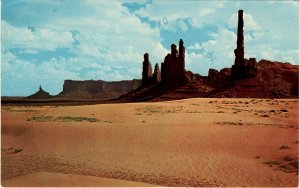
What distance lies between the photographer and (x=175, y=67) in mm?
73938

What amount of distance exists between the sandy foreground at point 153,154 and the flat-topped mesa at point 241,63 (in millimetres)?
42517

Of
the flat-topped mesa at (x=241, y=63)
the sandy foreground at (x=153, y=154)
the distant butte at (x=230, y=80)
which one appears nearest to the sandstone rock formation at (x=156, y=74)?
the distant butte at (x=230, y=80)

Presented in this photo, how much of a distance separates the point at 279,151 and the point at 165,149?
4131 millimetres

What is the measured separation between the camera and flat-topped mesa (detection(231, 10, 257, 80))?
61.2m

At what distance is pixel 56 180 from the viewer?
11.2 meters

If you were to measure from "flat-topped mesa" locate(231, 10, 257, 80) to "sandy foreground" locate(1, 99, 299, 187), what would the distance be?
4252 centimetres

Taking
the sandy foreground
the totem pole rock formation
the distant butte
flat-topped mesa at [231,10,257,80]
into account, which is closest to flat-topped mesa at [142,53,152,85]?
the distant butte

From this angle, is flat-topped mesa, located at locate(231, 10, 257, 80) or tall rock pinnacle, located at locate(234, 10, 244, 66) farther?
tall rock pinnacle, located at locate(234, 10, 244, 66)

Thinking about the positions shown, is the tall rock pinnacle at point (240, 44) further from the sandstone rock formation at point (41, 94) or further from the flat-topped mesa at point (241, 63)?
the sandstone rock formation at point (41, 94)

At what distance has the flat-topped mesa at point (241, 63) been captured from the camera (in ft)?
201

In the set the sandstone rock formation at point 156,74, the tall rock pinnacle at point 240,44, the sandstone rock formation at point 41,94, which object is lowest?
the sandstone rock formation at point 41,94

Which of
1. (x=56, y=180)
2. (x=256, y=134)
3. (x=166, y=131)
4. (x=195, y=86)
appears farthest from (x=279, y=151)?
(x=195, y=86)

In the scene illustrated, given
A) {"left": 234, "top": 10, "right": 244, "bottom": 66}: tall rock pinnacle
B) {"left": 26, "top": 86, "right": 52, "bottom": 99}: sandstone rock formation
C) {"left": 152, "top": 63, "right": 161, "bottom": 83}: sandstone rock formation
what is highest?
{"left": 234, "top": 10, "right": 244, "bottom": 66}: tall rock pinnacle

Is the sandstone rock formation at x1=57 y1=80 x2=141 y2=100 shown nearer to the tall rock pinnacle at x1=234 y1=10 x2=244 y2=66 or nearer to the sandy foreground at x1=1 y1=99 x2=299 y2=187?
the tall rock pinnacle at x1=234 y1=10 x2=244 y2=66
